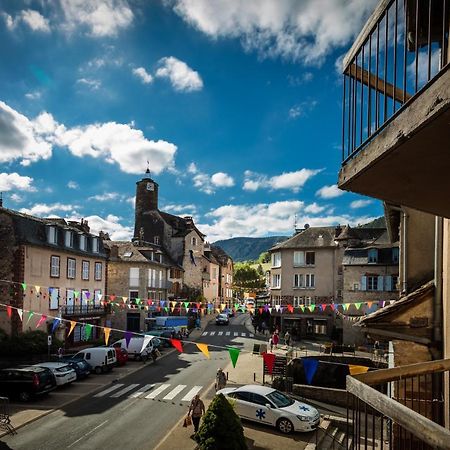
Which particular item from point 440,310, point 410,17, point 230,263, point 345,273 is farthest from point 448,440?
point 230,263

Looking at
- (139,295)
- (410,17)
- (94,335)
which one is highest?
(410,17)

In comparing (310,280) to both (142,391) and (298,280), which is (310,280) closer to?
(298,280)

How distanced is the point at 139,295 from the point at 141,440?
31.3 metres

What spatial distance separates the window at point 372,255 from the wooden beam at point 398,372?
3267cm

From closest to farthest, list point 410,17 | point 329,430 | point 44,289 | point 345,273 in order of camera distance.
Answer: point 410,17, point 329,430, point 44,289, point 345,273

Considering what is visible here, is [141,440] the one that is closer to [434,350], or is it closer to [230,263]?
[434,350]

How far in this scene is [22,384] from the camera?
1778 centimetres

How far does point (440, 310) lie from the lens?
6.95 metres

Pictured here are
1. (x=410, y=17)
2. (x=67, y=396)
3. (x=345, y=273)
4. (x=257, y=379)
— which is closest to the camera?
(x=410, y=17)

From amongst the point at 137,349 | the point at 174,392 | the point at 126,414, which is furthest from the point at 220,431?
the point at 137,349

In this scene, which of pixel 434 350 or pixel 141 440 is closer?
pixel 434 350

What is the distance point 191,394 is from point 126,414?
3853 mm

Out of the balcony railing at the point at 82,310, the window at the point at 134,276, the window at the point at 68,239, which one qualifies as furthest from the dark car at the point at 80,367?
the window at the point at 134,276

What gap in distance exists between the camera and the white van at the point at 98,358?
78.5 feet
